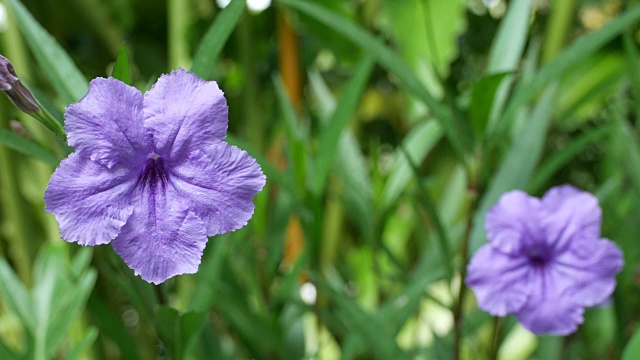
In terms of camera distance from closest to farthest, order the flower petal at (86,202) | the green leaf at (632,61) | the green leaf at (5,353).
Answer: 1. the flower petal at (86,202)
2. the green leaf at (5,353)
3. the green leaf at (632,61)

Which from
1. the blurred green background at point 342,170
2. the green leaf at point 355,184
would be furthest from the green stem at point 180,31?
the green leaf at point 355,184

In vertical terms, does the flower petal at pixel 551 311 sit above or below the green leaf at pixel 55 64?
below

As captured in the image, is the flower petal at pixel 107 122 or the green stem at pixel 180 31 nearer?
the flower petal at pixel 107 122

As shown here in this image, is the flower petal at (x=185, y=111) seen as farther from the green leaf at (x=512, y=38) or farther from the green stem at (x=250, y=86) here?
the green stem at (x=250, y=86)

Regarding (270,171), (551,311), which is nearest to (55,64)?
(270,171)

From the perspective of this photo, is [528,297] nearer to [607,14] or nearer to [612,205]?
[612,205]

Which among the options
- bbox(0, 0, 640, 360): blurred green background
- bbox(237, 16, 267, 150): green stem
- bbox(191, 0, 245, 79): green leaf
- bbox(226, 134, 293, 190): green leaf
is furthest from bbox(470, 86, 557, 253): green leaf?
bbox(237, 16, 267, 150): green stem

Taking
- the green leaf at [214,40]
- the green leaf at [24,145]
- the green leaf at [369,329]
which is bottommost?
the green leaf at [369,329]

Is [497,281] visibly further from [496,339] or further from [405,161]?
[405,161]

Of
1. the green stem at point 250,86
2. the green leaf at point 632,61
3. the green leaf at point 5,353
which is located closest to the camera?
the green leaf at point 5,353
